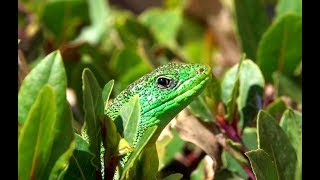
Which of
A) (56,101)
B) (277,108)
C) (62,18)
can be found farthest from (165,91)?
(62,18)

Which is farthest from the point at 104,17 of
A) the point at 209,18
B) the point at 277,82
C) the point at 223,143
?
the point at 223,143

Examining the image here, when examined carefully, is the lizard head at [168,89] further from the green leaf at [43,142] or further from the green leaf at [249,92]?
the green leaf at [43,142]

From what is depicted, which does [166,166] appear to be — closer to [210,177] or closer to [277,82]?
[210,177]

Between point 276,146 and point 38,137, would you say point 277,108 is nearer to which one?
point 276,146

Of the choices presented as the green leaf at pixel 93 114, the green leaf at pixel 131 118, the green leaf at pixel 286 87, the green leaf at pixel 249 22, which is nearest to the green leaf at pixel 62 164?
the green leaf at pixel 93 114

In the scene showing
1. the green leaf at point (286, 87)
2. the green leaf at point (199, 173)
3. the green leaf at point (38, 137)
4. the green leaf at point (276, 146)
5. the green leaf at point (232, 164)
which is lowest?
the green leaf at point (199, 173)

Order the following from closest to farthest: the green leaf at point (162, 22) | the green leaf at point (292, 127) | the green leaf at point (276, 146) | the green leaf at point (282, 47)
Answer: the green leaf at point (276, 146) < the green leaf at point (292, 127) < the green leaf at point (282, 47) < the green leaf at point (162, 22)

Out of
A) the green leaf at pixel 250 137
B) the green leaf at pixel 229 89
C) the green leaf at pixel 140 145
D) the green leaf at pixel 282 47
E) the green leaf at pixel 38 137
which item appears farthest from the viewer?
the green leaf at pixel 282 47
